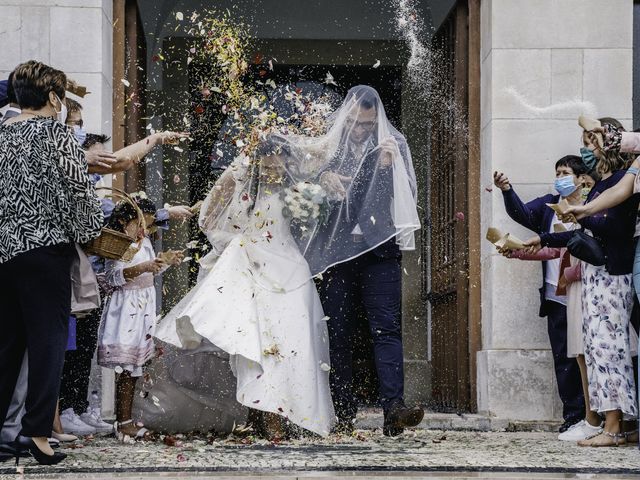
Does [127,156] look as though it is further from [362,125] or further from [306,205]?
[362,125]

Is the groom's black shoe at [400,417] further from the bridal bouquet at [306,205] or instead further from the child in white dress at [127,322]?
the child in white dress at [127,322]

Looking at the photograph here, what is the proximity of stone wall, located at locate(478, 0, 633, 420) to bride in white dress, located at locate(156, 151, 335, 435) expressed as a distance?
6.05ft

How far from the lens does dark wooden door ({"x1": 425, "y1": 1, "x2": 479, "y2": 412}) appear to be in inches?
367

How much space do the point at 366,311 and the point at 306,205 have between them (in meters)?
0.78

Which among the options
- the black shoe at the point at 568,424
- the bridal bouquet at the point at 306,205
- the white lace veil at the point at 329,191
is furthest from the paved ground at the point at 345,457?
the bridal bouquet at the point at 306,205

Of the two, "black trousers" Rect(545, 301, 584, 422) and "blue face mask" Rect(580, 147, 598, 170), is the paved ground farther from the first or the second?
"blue face mask" Rect(580, 147, 598, 170)

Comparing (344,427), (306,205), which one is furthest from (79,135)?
(344,427)

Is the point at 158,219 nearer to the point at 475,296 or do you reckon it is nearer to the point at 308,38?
the point at 475,296

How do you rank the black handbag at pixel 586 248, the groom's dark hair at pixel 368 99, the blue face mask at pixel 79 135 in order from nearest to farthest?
the black handbag at pixel 586 248 → the blue face mask at pixel 79 135 → the groom's dark hair at pixel 368 99

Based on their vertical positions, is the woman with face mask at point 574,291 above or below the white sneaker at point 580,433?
above

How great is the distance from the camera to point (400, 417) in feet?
23.4

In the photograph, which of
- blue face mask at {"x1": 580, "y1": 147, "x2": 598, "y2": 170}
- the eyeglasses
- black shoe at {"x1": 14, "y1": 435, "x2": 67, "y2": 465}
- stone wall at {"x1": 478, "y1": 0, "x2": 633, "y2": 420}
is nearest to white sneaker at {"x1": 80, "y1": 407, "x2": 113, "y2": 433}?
black shoe at {"x1": 14, "y1": 435, "x2": 67, "y2": 465}

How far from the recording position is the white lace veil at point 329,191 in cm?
733

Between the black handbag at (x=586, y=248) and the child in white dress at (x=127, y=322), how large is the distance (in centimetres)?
244
